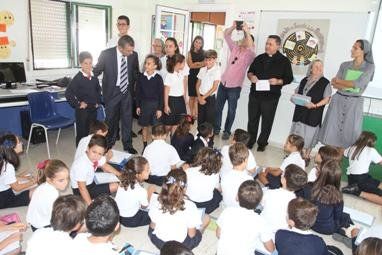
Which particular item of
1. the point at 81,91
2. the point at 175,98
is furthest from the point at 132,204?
the point at 175,98

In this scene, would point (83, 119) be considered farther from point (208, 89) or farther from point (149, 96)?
point (208, 89)

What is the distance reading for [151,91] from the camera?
414cm

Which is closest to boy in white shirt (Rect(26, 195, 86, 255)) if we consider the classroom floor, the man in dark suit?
the classroom floor

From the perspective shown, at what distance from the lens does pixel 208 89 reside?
16.0ft

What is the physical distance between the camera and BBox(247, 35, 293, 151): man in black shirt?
4574 mm

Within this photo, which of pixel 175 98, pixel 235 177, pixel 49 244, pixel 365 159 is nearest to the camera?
pixel 49 244

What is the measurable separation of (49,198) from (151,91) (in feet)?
7.20

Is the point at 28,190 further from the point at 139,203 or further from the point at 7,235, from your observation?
the point at 139,203

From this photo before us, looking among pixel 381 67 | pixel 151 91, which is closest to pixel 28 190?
pixel 151 91

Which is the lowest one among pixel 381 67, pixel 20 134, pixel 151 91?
pixel 20 134

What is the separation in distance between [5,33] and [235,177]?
384 centimetres

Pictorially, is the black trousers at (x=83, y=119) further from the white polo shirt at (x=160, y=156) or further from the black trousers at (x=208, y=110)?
the black trousers at (x=208, y=110)

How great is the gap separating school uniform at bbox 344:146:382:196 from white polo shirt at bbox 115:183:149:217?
7.46ft

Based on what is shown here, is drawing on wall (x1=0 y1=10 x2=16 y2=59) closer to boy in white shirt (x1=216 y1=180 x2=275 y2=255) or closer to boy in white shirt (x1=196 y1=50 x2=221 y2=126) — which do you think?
boy in white shirt (x1=196 y1=50 x2=221 y2=126)
